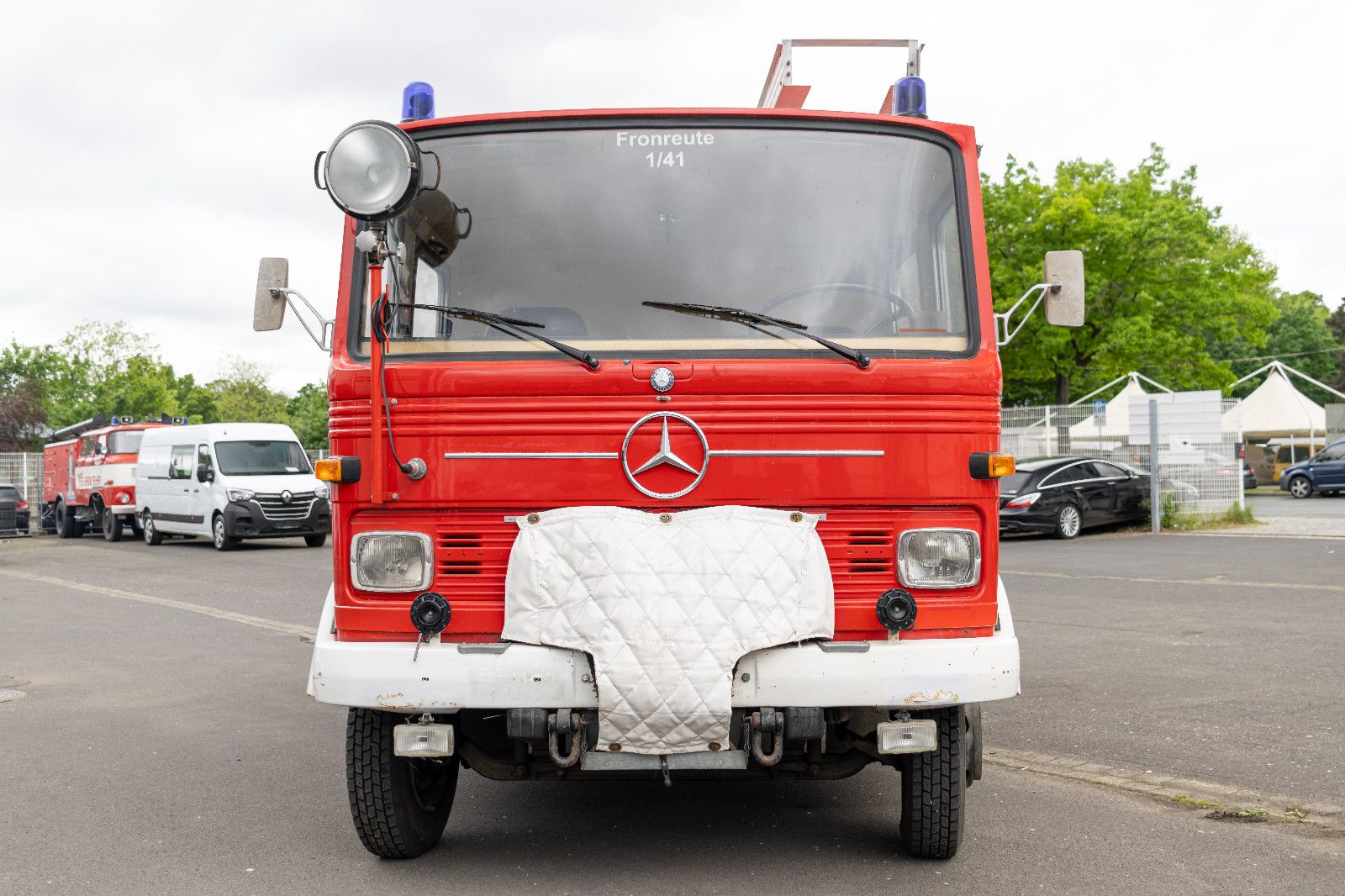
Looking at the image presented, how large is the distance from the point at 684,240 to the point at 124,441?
26.7 metres

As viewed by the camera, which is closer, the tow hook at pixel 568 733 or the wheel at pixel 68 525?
the tow hook at pixel 568 733

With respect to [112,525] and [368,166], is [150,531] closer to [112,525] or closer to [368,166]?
[112,525]

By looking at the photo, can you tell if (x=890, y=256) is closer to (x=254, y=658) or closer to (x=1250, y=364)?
(x=254, y=658)

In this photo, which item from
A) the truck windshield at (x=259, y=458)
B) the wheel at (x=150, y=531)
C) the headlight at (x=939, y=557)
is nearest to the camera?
the headlight at (x=939, y=557)

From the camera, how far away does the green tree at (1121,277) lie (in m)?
35.4

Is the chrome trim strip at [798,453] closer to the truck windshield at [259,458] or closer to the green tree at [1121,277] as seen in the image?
the truck windshield at [259,458]

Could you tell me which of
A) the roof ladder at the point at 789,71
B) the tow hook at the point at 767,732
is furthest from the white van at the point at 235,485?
the tow hook at the point at 767,732

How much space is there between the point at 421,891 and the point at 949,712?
5.85ft

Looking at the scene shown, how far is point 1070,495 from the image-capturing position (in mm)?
21453

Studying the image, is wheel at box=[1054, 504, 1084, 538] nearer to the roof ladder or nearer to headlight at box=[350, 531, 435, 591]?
the roof ladder

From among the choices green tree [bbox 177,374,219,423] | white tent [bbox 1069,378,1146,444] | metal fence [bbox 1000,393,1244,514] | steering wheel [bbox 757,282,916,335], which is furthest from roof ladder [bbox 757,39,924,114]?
green tree [bbox 177,374,219,423]

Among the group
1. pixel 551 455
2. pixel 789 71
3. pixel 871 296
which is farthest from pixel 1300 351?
pixel 551 455

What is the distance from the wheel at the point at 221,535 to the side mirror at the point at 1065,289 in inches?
797

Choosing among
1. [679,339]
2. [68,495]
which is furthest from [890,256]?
[68,495]
